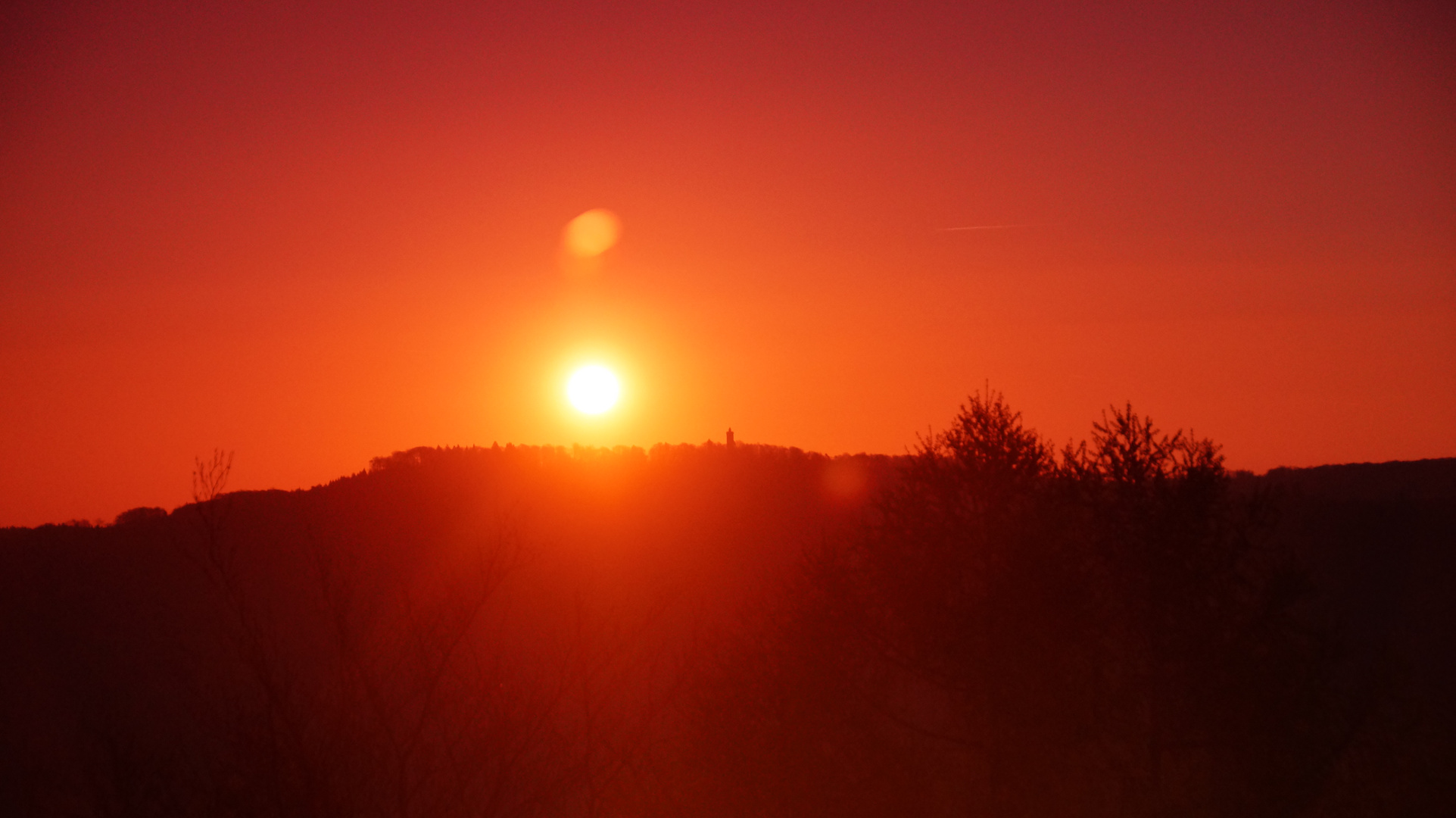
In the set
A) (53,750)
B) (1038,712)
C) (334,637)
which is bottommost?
(53,750)

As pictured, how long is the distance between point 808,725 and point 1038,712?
4.32 meters

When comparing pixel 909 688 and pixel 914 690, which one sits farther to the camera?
pixel 914 690

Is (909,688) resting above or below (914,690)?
above

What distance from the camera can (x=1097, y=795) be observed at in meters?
17.0

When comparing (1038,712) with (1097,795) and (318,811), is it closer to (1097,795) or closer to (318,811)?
(1097,795)

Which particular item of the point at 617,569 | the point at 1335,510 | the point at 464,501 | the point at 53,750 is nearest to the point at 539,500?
the point at 464,501

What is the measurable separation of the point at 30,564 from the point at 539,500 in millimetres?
25735

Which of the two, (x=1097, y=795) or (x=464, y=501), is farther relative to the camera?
(x=464, y=501)

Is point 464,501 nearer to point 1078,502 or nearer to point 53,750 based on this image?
point 53,750

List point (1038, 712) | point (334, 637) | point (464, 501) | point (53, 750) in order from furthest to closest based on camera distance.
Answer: point (464, 501) → point (53, 750) → point (1038, 712) → point (334, 637)

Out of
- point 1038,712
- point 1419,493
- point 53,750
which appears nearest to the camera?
point 1038,712

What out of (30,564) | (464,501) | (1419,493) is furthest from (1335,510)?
(30,564)

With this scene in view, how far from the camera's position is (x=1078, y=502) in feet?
59.2

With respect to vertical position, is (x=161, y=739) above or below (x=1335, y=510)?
below
